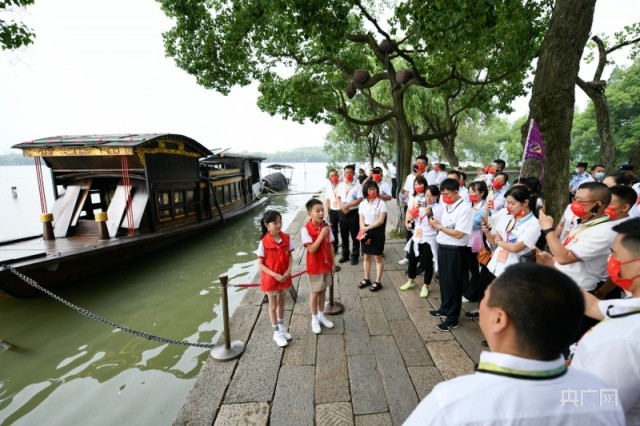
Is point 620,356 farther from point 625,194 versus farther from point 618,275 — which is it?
point 625,194

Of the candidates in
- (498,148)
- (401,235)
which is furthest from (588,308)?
(498,148)

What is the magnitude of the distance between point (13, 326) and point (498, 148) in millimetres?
43665

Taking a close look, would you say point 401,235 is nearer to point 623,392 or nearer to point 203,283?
point 203,283

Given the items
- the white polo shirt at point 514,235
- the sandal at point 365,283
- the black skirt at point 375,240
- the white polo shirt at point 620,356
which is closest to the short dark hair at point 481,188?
the white polo shirt at point 514,235

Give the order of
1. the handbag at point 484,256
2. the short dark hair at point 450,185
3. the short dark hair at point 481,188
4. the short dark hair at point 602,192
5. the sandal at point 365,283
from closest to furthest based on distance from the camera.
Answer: the short dark hair at point 602,192 → the short dark hair at point 450,185 → the handbag at point 484,256 → the short dark hair at point 481,188 → the sandal at point 365,283

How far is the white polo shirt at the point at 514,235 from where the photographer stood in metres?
3.23

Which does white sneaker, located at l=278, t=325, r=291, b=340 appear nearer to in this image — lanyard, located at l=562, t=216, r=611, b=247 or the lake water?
the lake water

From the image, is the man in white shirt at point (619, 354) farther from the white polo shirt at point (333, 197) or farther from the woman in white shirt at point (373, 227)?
the white polo shirt at point (333, 197)

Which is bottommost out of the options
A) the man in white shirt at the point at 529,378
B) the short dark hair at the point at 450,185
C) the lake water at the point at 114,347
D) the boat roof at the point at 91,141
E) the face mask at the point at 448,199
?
the lake water at the point at 114,347

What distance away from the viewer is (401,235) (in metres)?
8.63

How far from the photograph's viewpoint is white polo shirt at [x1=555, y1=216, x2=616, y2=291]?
2566 mm

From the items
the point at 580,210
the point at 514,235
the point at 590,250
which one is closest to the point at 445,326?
the point at 514,235

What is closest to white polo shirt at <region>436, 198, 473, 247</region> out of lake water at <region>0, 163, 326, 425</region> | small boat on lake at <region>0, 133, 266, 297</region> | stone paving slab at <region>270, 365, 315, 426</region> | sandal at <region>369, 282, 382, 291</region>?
sandal at <region>369, 282, 382, 291</region>

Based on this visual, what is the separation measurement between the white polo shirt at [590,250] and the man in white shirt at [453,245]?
1.16 m
